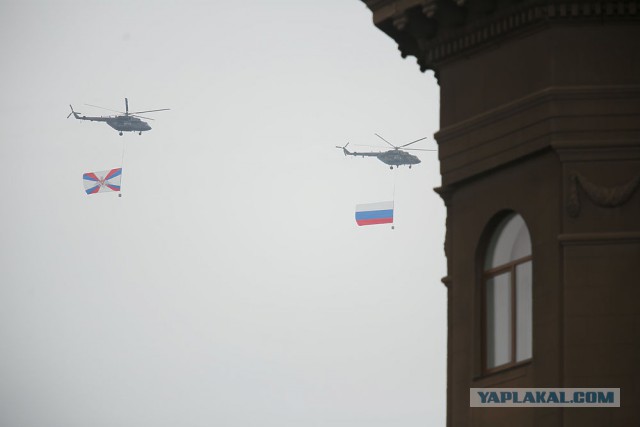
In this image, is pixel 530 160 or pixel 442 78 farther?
pixel 442 78

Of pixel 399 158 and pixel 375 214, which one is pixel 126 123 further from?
pixel 375 214

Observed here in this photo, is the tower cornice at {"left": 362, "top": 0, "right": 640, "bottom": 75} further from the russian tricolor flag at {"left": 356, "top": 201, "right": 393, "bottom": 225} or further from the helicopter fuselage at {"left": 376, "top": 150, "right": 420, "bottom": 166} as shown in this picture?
the helicopter fuselage at {"left": 376, "top": 150, "right": 420, "bottom": 166}

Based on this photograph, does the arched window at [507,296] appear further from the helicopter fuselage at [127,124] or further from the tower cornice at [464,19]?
the helicopter fuselage at [127,124]

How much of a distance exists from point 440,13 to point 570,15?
234 cm

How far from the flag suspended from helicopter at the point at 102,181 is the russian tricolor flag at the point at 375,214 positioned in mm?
35374

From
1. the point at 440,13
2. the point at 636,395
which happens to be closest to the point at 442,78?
the point at 440,13

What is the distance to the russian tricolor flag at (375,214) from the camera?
135613mm

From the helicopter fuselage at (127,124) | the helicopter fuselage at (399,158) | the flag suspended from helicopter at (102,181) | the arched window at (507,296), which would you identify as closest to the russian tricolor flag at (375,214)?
the helicopter fuselage at (399,158)

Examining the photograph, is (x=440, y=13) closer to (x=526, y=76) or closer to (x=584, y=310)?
(x=526, y=76)

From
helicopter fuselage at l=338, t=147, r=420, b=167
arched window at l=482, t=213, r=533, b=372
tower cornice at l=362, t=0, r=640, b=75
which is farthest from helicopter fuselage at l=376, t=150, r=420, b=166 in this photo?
arched window at l=482, t=213, r=533, b=372

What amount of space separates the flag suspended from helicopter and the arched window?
150983 mm

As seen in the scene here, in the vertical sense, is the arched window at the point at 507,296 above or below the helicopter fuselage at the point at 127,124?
below

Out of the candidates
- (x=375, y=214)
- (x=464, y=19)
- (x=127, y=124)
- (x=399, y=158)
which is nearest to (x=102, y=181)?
→ (x=127, y=124)

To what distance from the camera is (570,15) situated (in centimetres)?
2652
